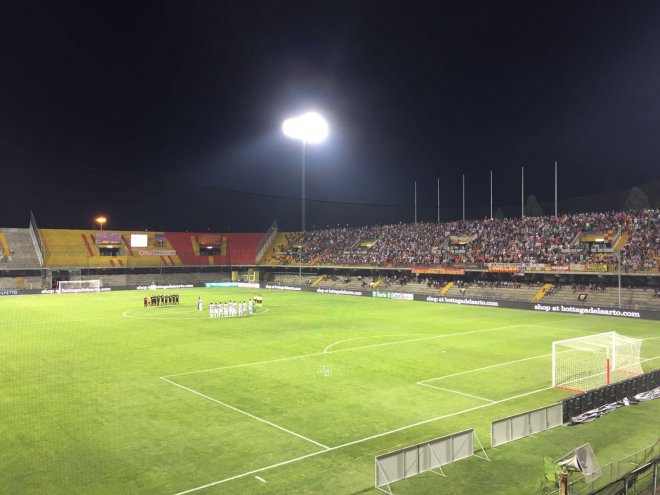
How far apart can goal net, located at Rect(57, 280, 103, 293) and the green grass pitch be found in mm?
33060

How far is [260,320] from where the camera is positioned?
118 ft

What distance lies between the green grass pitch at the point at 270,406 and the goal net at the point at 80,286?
33060 mm

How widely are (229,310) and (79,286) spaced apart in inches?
1411

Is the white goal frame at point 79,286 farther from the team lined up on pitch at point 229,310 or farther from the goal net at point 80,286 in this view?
the team lined up on pitch at point 229,310

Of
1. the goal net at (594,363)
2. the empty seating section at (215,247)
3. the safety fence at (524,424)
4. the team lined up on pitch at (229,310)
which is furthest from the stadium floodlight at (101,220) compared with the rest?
the safety fence at (524,424)

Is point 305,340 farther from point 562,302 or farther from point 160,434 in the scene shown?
point 562,302

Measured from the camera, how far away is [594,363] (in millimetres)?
20234

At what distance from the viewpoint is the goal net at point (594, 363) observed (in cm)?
1808

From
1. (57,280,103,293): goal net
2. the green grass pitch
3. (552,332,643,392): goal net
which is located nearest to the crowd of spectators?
the green grass pitch

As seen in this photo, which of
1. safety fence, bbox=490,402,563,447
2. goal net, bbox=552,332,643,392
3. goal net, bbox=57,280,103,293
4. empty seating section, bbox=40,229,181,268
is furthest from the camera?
empty seating section, bbox=40,229,181,268

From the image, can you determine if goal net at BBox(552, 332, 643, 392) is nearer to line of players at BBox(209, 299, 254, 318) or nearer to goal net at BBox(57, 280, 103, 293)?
line of players at BBox(209, 299, 254, 318)

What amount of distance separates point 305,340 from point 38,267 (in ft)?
169

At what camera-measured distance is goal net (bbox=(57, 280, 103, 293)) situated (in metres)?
63.3

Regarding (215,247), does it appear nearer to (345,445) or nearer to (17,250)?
(17,250)
